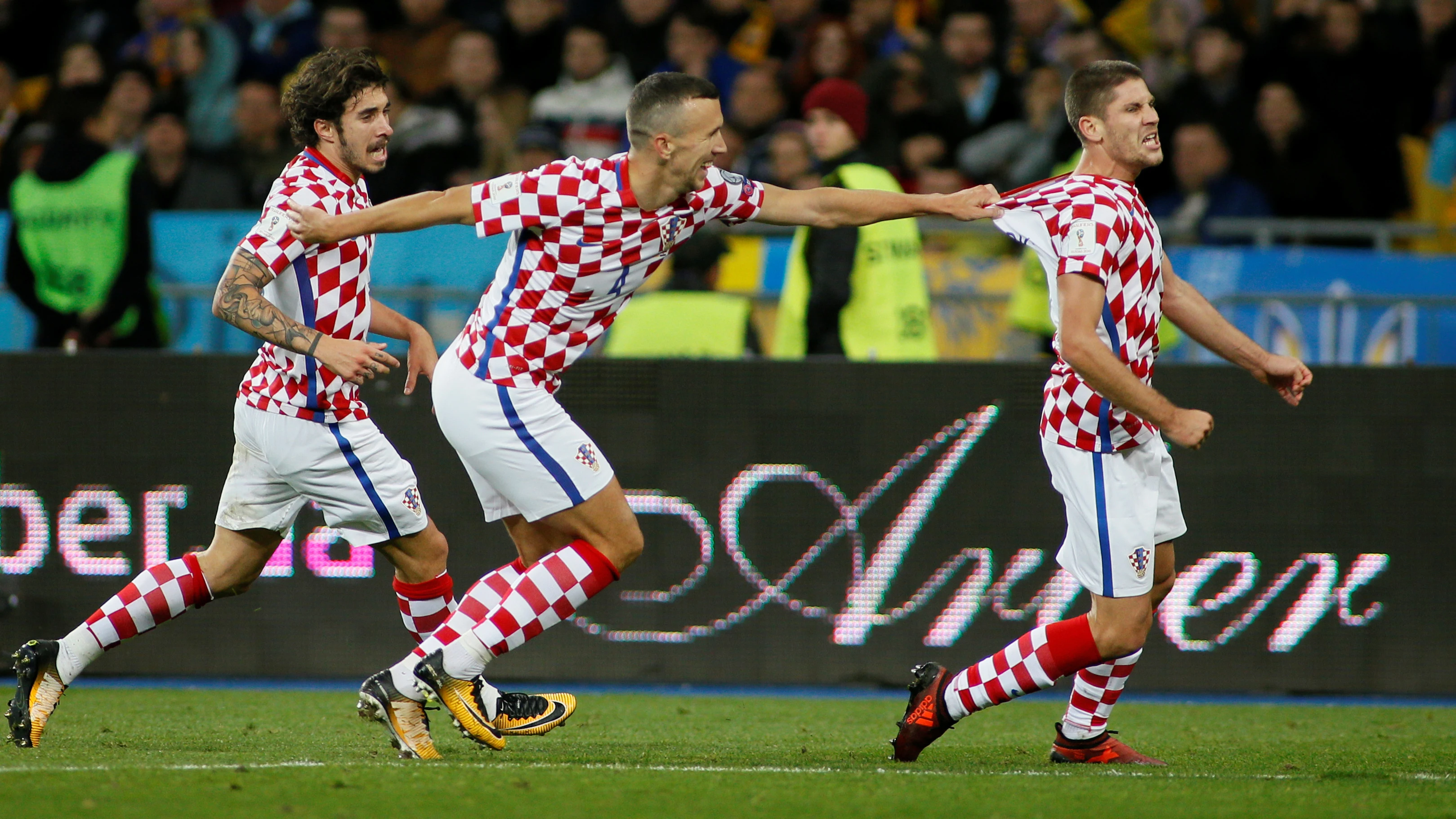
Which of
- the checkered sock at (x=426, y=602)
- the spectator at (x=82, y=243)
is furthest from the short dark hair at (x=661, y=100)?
the spectator at (x=82, y=243)

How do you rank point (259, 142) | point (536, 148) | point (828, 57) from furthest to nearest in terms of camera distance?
point (828, 57)
point (259, 142)
point (536, 148)

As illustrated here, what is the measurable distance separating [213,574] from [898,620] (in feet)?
10.8

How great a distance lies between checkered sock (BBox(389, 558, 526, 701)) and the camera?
493cm

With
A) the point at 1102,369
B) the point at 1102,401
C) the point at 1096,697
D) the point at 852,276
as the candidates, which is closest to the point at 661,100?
the point at 1102,369

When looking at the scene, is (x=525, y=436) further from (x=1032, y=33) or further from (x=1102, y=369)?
(x=1032, y=33)

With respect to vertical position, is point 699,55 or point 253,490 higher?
point 699,55

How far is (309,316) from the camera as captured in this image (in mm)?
5211

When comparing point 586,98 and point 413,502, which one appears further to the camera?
point 586,98

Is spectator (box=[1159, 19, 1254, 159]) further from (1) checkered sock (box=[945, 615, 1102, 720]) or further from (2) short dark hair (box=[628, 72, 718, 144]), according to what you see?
(2) short dark hair (box=[628, 72, 718, 144])

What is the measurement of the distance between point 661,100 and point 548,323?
2.45 feet

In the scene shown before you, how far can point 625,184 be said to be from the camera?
4914 mm

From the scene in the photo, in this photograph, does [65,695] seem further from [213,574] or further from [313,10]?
[313,10]

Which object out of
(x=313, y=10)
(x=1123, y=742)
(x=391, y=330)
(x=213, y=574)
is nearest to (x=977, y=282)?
(x=1123, y=742)

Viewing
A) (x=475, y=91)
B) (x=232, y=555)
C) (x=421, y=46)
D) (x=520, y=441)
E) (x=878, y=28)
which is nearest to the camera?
(x=520, y=441)
